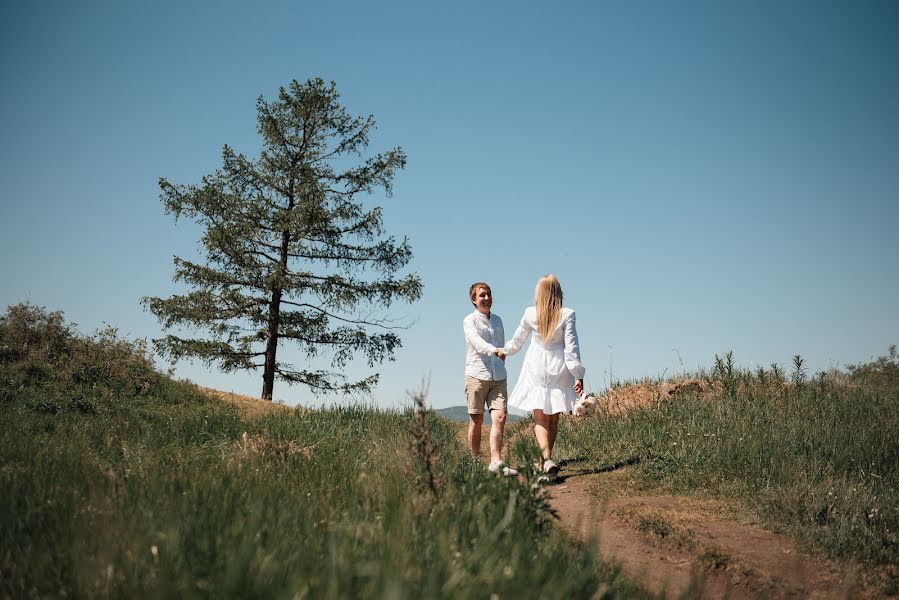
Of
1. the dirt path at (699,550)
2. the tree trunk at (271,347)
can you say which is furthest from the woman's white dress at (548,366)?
the tree trunk at (271,347)

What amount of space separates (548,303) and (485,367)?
1173 mm

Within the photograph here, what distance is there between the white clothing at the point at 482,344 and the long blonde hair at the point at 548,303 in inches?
26.6

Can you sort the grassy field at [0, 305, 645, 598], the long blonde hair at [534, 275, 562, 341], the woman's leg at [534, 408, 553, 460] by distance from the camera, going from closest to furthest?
the grassy field at [0, 305, 645, 598]
the long blonde hair at [534, 275, 562, 341]
the woman's leg at [534, 408, 553, 460]

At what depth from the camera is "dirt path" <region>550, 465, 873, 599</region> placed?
473 cm

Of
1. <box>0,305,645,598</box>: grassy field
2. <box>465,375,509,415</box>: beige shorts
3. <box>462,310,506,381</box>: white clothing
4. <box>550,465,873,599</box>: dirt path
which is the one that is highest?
<box>462,310,506,381</box>: white clothing

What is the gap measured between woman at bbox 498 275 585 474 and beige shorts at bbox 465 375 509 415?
0.96ft

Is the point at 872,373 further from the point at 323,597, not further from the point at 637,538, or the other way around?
the point at 323,597

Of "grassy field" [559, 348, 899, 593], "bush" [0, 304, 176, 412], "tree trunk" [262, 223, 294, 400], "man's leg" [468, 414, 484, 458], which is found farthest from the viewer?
"tree trunk" [262, 223, 294, 400]

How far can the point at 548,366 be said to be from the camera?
8227 millimetres

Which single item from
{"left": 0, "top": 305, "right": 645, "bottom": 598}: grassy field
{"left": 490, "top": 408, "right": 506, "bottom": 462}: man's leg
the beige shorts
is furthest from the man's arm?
{"left": 0, "top": 305, "right": 645, "bottom": 598}: grassy field

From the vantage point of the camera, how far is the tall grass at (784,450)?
627 cm

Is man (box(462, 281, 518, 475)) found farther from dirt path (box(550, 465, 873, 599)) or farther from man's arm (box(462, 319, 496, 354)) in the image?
dirt path (box(550, 465, 873, 599))

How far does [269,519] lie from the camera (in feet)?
11.6

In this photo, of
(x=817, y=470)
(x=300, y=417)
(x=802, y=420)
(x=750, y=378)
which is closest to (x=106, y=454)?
(x=300, y=417)
